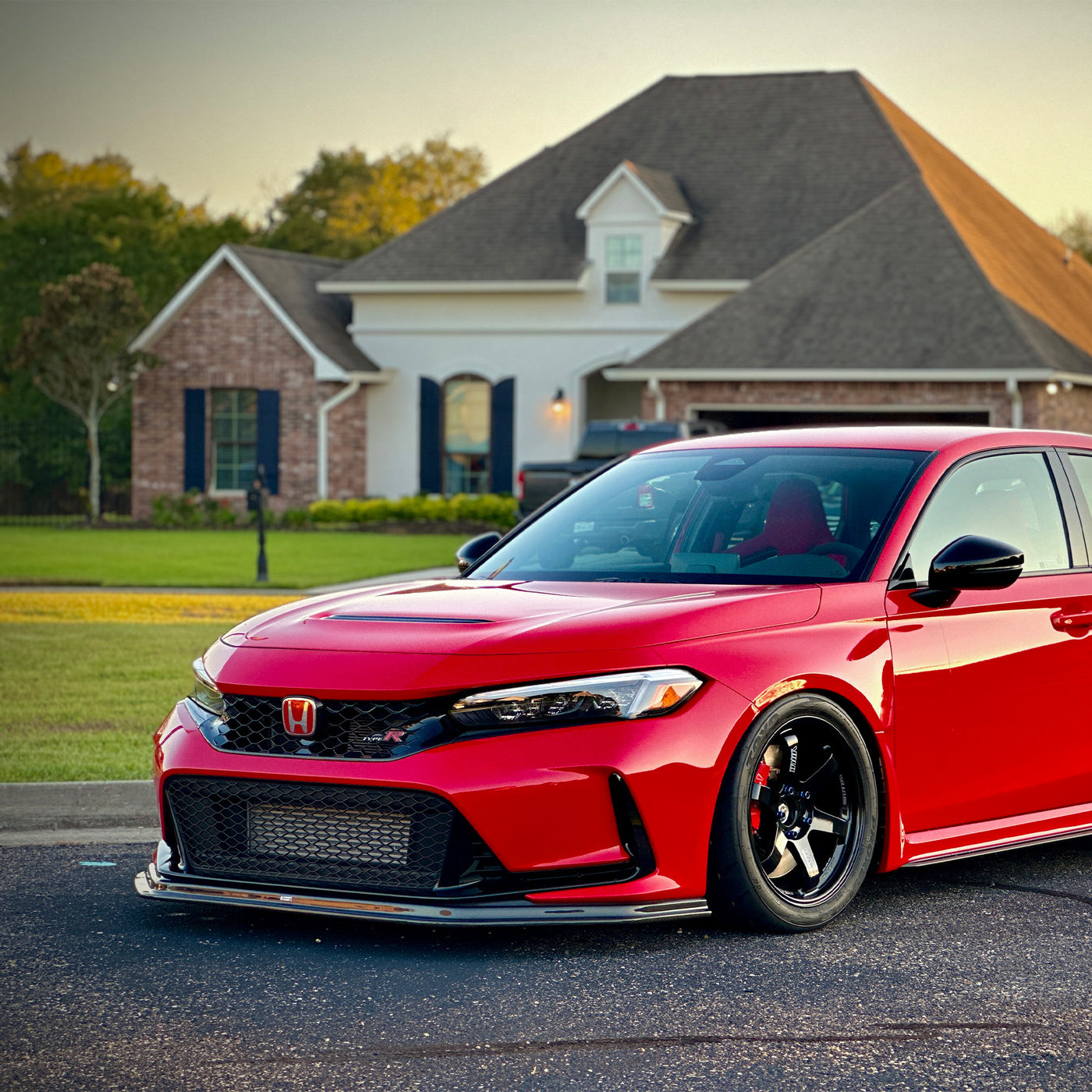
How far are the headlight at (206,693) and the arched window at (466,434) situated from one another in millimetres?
34285

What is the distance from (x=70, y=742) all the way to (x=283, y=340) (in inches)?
1220

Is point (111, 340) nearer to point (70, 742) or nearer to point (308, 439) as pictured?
point (308, 439)

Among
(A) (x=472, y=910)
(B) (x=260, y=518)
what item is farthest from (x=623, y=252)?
(A) (x=472, y=910)

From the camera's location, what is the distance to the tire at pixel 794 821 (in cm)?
558

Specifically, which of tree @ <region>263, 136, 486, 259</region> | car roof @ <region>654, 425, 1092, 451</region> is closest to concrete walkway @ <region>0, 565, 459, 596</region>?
car roof @ <region>654, 425, 1092, 451</region>

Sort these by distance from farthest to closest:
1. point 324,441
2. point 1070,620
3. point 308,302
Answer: point 308,302, point 324,441, point 1070,620

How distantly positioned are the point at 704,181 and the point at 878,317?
399 inches

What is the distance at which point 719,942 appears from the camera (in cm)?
575

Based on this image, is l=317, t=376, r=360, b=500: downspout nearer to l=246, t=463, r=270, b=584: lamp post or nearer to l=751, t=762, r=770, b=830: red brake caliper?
l=246, t=463, r=270, b=584: lamp post

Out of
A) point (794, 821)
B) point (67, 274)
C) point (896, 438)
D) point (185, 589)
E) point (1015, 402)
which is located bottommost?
point (185, 589)

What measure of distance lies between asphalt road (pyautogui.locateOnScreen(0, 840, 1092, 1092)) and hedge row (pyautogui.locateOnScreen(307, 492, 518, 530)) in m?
30.9

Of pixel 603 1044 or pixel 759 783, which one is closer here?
pixel 603 1044

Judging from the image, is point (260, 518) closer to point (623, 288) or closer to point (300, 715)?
point (623, 288)

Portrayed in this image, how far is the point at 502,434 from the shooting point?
39.7 metres
